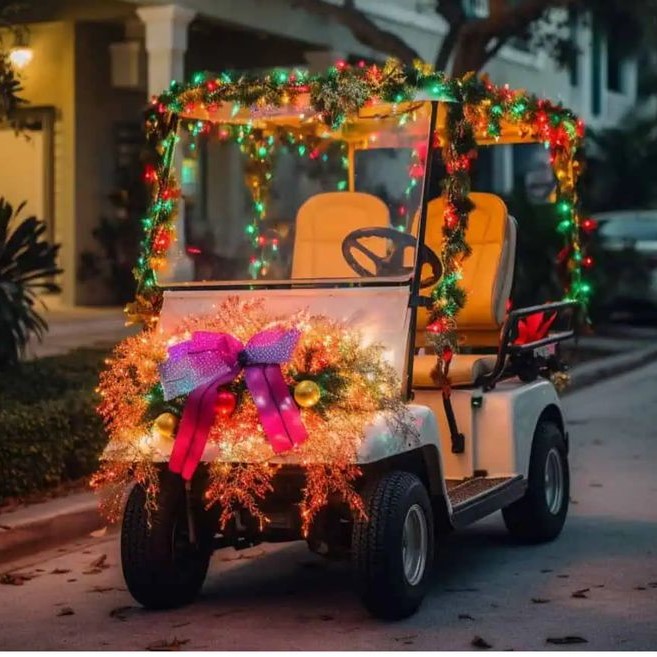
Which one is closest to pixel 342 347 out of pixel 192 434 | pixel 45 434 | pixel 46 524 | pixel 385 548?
pixel 192 434

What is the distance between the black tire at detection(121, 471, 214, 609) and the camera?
20.9ft

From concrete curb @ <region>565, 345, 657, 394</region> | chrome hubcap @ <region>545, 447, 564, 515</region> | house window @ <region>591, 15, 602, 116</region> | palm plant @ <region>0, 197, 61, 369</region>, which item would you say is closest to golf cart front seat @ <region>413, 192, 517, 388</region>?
chrome hubcap @ <region>545, 447, 564, 515</region>

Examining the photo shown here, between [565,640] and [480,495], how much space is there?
120 centimetres

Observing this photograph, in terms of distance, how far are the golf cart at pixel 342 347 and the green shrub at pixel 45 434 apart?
1439 mm

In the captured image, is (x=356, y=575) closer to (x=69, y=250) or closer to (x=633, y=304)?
(x=69, y=250)

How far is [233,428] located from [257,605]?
95 cm

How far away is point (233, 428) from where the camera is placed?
6129mm

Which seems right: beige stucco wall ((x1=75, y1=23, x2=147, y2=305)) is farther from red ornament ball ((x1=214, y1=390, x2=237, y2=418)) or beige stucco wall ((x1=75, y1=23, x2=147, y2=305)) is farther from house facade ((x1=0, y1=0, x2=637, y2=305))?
red ornament ball ((x1=214, y1=390, x2=237, y2=418))

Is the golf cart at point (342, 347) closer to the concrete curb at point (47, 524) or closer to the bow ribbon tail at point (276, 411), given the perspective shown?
the bow ribbon tail at point (276, 411)

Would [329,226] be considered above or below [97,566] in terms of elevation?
above

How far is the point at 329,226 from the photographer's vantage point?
773 centimetres

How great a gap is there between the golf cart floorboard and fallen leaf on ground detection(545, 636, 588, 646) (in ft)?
2.89

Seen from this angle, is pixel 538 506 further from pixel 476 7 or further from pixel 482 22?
pixel 476 7

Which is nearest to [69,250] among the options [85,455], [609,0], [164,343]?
[609,0]
